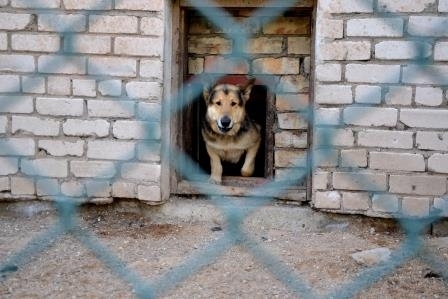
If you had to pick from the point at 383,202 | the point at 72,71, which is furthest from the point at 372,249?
the point at 72,71

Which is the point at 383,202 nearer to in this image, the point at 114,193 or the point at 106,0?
the point at 114,193

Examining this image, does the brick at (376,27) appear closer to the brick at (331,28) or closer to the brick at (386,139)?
the brick at (331,28)

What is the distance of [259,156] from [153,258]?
176cm

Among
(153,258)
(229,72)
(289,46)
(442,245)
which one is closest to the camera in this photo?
(153,258)

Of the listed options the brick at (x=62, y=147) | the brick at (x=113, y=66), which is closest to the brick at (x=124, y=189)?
the brick at (x=62, y=147)

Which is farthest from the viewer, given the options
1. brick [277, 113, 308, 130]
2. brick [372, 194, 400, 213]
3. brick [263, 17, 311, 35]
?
brick [277, 113, 308, 130]

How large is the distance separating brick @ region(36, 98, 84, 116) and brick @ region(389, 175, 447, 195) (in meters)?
1.84

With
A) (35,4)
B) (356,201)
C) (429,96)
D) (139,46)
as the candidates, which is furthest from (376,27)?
(35,4)

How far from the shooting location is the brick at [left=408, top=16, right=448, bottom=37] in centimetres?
336

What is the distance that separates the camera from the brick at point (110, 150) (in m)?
3.72

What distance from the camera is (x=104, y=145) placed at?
374 centimetres

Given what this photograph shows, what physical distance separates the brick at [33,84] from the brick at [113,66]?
0.30m

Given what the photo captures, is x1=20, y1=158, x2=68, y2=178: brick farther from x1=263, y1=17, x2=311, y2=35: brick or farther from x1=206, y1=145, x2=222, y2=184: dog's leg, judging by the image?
x1=263, y1=17, x2=311, y2=35: brick

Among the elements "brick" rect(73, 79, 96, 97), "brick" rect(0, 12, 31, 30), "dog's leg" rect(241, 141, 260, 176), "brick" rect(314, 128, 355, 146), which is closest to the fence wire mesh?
"brick" rect(314, 128, 355, 146)
